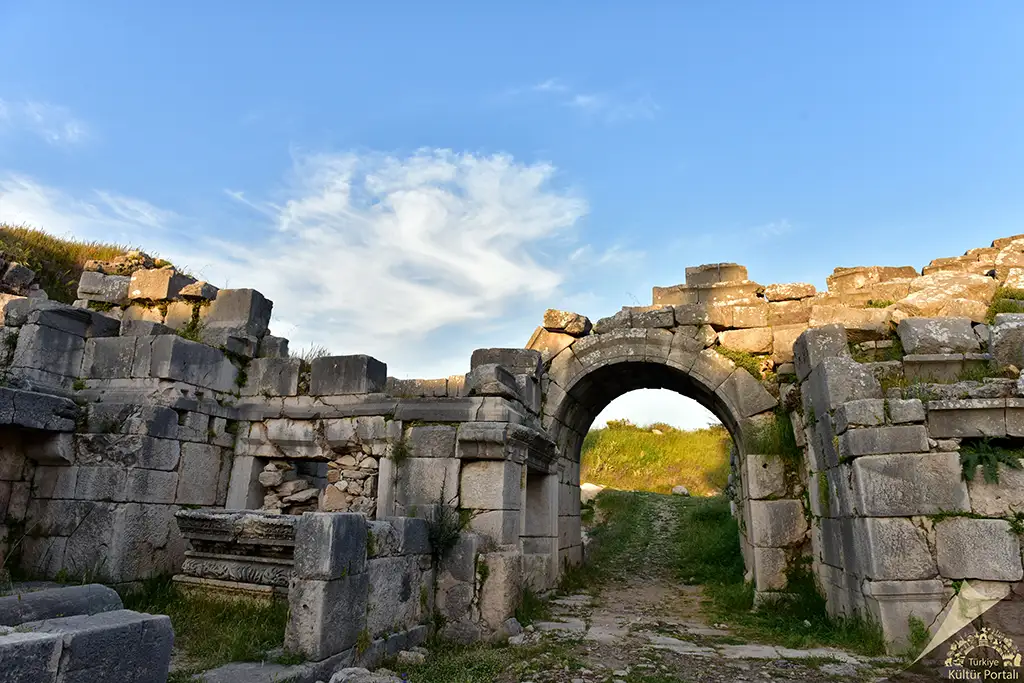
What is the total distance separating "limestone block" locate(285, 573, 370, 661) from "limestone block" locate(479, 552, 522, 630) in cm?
158

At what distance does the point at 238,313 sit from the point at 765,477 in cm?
711

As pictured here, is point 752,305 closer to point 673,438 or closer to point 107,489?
point 107,489

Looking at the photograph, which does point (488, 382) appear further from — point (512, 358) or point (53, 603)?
point (53, 603)

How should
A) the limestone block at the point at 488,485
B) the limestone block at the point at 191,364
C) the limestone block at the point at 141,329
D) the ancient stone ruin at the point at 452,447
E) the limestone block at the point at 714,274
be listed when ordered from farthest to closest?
the limestone block at the point at 714,274
the limestone block at the point at 141,329
the limestone block at the point at 191,364
the limestone block at the point at 488,485
the ancient stone ruin at the point at 452,447

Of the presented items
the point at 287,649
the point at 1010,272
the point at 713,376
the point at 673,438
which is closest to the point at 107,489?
the point at 287,649

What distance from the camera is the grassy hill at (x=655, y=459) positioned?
20844mm

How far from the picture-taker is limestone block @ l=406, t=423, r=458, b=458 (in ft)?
21.0

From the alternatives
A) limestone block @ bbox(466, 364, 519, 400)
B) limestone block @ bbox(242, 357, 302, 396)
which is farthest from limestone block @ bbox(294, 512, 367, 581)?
limestone block @ bbox(242, 357, 302, 396)

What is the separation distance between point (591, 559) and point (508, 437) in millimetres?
6528

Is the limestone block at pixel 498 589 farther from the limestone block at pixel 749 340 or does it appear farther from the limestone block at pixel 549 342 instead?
the limestone block at pixel 749 340

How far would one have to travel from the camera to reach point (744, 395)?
8461 millimetres

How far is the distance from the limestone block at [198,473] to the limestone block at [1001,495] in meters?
7.45

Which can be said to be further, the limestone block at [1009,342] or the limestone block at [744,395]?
the limestone block at [744,395]


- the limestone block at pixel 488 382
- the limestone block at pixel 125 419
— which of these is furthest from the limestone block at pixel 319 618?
the limestone block at pixel 125 419
